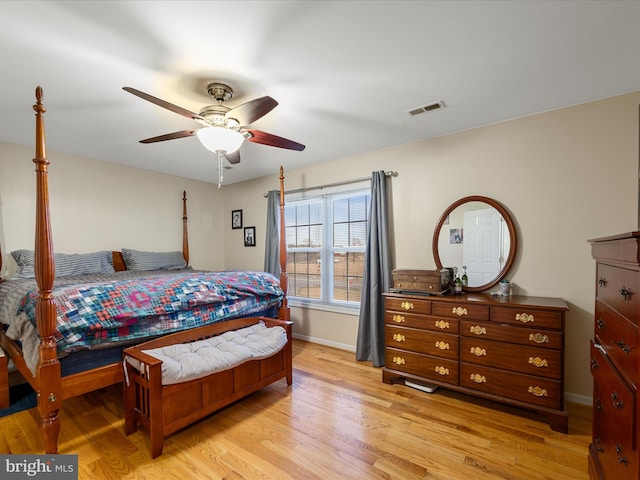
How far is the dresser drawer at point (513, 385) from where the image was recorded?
207 centimetres

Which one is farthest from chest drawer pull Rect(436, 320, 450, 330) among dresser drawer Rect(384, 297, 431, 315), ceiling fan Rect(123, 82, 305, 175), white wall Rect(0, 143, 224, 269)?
white wall Rect(0, 143, 224, 269)

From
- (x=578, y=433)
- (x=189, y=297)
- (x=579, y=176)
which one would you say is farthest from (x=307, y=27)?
(x=578, y=433)

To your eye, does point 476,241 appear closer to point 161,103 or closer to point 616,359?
point 616,359

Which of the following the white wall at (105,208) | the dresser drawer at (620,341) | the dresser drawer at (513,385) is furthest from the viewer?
the white wall at (105,208)

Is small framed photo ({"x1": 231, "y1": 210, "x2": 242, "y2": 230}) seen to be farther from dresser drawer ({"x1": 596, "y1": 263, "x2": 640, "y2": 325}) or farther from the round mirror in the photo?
dresser drawer ({"x1": 596, "y1": 263, "x2": 640, "y2": 325})

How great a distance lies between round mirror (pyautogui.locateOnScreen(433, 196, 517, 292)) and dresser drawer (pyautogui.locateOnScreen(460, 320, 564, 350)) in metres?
0.54

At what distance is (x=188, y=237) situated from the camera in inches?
184

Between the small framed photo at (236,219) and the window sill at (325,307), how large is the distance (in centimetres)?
160

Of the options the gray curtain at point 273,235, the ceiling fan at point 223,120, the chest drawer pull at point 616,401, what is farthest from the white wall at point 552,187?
the gray curtain at point 273,235

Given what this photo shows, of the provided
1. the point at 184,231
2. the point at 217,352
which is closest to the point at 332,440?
the point at 217,352

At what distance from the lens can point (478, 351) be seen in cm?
233

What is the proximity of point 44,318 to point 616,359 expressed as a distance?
283 cm

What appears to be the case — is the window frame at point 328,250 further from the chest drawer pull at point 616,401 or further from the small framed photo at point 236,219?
the chest drawer pull at point 616,401

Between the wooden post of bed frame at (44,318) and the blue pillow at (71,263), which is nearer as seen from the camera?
the wooden post of bed frame at (44,318)
